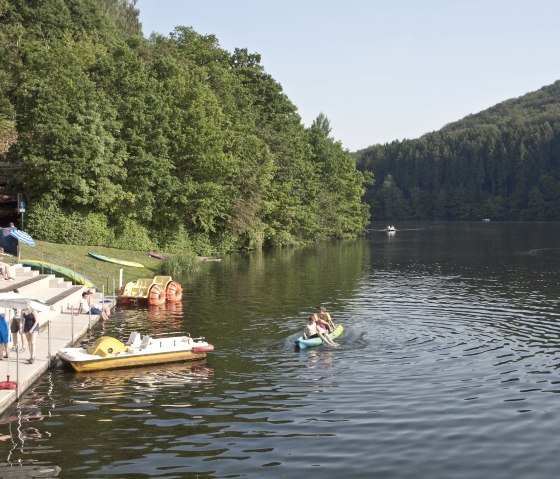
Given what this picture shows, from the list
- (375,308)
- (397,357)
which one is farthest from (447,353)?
(375,308)

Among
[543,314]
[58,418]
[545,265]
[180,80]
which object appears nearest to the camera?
[58,418]

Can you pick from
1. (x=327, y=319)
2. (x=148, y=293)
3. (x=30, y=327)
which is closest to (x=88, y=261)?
(x=148, y=293)

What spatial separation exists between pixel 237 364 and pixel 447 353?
29.3 ft

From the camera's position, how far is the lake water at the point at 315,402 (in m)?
17.0

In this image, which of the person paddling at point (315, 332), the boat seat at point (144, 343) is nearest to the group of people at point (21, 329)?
the boat seat at point (144, 343)

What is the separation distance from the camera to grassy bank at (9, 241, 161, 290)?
49.5 metres

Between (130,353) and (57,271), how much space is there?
2137cm

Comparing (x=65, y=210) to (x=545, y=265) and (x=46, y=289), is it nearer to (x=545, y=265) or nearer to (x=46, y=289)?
(x=46, y=289)

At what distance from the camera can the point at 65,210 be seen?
61.1m

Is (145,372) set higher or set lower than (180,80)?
lower

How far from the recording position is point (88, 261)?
5362 cm

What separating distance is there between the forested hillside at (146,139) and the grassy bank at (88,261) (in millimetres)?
3987

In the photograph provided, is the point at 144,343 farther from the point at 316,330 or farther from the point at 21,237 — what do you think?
the point at 21,237

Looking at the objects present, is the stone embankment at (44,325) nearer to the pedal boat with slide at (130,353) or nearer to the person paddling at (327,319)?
the pedal boat with slide at (130,353)
